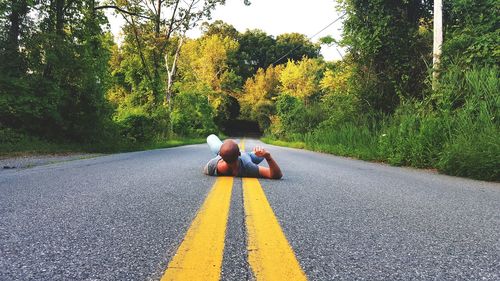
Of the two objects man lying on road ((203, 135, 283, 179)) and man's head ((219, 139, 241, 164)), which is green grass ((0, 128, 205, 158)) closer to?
man lying on road ((203, 135, 283, 179))

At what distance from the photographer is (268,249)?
1842mm

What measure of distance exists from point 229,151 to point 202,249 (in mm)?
2923

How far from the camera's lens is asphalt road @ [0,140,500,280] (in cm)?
160

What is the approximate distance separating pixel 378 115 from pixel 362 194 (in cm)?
972

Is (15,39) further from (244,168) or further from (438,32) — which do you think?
(438,32)

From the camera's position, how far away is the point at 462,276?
1.58m

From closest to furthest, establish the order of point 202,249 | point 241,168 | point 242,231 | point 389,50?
point 202,249
point 242,231
point 241,168
point 389,50

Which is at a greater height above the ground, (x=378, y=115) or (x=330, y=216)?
(x=378, y=115)

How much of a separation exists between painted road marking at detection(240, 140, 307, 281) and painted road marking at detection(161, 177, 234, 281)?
0.49 feet

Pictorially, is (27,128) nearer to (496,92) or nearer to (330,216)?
(330,216)

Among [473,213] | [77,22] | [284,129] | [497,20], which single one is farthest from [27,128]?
[284,129]

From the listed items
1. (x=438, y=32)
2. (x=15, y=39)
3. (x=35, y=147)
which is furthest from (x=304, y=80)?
(x=35, y=147)

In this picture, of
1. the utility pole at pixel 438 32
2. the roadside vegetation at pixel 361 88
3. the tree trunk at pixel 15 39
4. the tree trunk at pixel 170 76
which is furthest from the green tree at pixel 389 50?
the tree trunk at pixel 170 76

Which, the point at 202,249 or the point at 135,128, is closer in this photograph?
the point at 202,249
